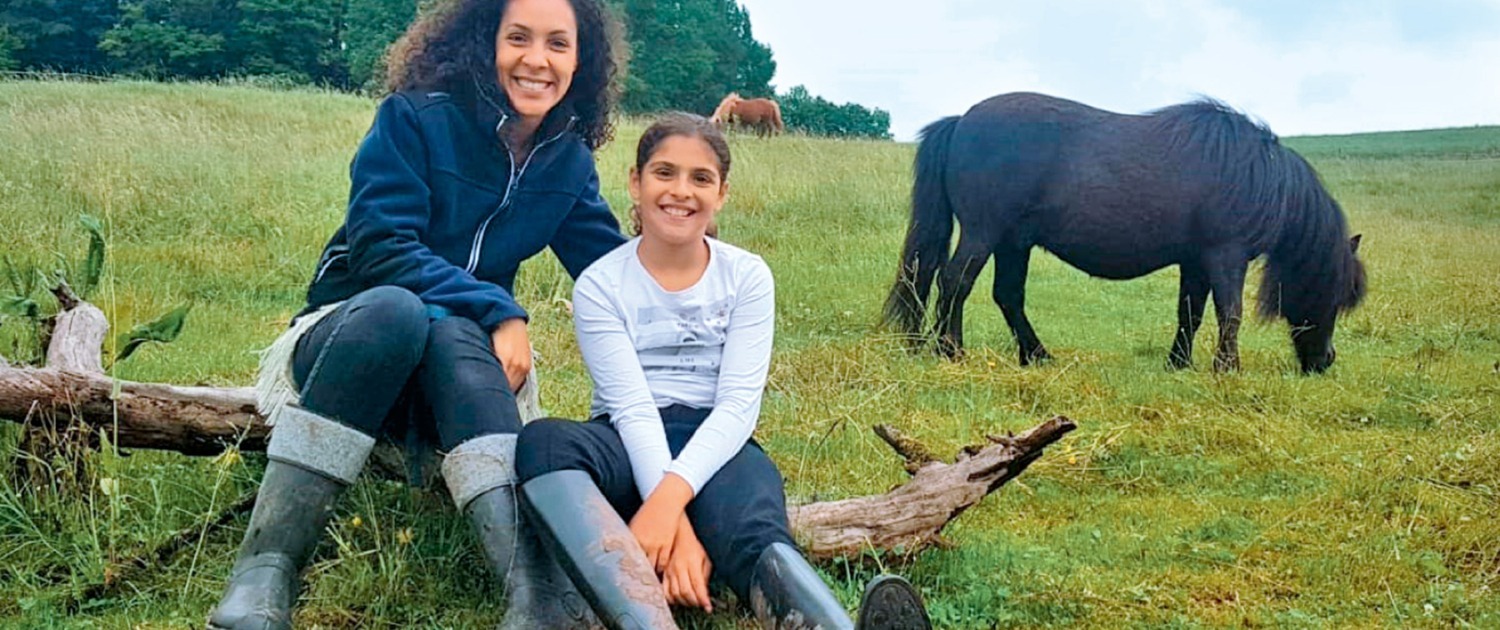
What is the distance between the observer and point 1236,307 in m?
6.47

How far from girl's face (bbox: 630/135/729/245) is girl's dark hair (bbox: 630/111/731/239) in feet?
0.03

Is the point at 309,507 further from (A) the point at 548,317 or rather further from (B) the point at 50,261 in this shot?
(B) the point at 50,261

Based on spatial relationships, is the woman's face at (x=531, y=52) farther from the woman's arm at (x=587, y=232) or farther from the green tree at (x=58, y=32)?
the green tree at (x=58, y=32)

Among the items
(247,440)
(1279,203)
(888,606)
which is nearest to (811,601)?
(888,606)

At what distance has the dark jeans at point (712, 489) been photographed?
2.40m

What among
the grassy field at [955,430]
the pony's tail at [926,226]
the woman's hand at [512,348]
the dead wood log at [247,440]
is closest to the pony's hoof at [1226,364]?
the grassy field at [955,430]

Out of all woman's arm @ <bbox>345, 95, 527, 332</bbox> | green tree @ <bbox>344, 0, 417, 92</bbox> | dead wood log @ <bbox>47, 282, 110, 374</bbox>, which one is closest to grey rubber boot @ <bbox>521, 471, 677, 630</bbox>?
woman's arm @ <bbox>345, 95, 527, 332</bbox>

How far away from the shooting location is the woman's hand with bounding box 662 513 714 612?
2.39 m

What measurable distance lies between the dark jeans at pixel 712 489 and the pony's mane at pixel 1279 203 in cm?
462

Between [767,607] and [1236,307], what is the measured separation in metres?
4.90

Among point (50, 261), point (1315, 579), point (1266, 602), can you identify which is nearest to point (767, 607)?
point (1266, 602)

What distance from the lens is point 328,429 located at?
2.52m

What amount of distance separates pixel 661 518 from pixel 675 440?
32 centimetres

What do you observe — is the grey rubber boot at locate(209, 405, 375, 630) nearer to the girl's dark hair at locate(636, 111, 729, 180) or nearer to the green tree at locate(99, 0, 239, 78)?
the girl's dark hair at locate(636, 111, 729, 180)
